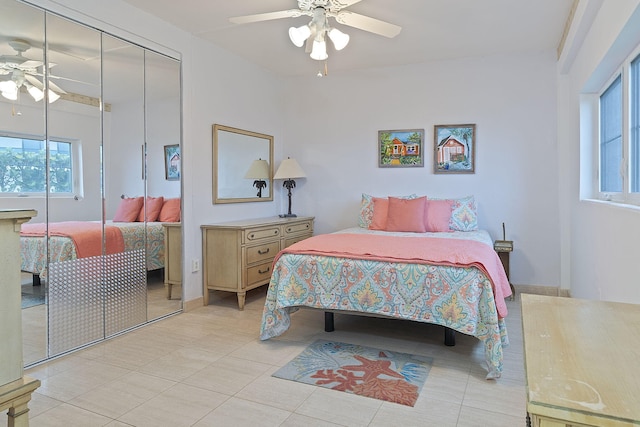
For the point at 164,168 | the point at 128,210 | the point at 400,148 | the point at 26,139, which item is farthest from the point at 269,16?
the point at 400,148

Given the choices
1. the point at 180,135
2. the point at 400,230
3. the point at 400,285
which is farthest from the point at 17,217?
the point at 400,230

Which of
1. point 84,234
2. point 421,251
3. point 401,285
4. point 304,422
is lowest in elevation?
point 304,422

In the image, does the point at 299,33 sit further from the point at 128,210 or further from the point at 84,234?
the point at 84,234

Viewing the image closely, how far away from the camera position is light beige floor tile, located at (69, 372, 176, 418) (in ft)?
6.77

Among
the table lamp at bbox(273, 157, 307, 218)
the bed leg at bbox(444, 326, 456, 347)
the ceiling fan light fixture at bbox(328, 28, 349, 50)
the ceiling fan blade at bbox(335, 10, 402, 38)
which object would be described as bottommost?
the bed leg at bbox(444, 326, 456, 347)

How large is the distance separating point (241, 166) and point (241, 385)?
8.83 ft

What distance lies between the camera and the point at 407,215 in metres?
4.12

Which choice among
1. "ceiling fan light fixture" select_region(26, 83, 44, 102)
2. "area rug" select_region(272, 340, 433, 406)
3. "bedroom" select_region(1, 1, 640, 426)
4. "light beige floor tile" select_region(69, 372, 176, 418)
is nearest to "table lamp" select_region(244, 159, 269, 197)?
"bedroom" select_region(1, 1, 640, 426)

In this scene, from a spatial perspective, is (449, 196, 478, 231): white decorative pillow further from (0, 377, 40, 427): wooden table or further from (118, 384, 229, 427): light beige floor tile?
(0, 377, 40, 427): wooden table

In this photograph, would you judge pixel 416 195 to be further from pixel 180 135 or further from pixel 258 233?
pixel 180 135

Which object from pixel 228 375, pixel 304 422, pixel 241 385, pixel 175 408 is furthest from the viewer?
pixel 228 375

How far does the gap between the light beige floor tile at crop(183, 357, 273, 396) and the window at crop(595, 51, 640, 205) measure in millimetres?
2409

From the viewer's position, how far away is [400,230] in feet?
13.5

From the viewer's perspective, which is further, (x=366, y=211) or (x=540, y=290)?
(x=366, y=211)
